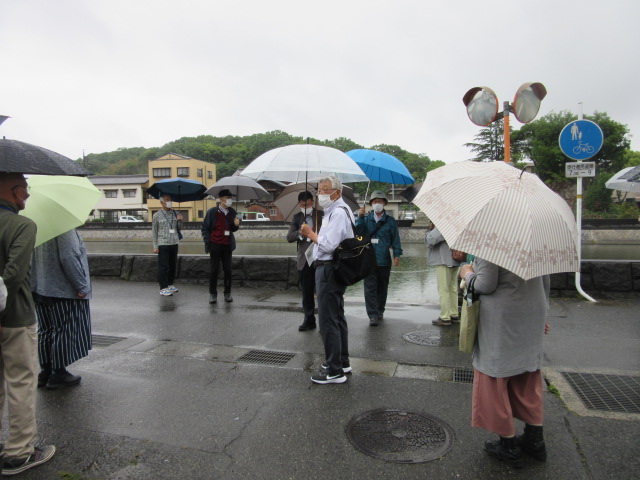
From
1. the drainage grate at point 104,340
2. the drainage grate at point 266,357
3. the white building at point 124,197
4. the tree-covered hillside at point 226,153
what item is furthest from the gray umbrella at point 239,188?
the tree-covered hillside at point 226,153

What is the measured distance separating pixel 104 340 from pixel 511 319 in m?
4.97

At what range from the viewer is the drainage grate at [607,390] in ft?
11.4

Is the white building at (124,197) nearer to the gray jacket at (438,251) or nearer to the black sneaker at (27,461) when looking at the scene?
the gray jacket at (438,251)

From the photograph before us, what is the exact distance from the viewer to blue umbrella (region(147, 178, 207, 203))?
8.85 meters

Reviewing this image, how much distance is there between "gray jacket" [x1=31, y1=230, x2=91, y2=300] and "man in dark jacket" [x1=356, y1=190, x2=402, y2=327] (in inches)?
141

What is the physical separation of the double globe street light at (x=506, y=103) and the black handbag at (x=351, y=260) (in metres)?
3.18

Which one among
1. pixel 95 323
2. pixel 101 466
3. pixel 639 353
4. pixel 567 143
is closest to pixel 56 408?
pixel 101 466

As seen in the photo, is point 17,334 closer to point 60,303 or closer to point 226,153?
point 60,303

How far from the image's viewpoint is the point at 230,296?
771 centimetres

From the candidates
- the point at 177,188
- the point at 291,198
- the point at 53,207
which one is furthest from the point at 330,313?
the point at 177,188

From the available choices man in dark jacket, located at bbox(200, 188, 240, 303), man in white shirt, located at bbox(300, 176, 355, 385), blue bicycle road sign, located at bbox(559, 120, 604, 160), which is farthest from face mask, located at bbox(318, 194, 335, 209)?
blue bicycle road sign, located at bbox(559, 120, 604, 160)

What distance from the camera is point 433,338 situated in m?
5.43

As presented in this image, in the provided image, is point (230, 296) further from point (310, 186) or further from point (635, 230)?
point (635, 230)

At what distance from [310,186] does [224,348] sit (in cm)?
266
